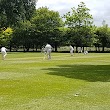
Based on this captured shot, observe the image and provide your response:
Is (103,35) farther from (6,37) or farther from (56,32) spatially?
(6,37)

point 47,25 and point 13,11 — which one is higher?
point 13,11

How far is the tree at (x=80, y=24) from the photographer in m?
112

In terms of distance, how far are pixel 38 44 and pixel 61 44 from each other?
8026 mm

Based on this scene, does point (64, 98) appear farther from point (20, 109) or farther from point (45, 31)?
point (45, 31)

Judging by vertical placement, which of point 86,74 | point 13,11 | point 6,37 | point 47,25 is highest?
point 13,11

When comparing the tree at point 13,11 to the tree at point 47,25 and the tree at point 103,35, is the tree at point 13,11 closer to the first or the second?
the tree at point 47,25

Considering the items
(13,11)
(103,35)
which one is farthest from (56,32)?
(13,11)

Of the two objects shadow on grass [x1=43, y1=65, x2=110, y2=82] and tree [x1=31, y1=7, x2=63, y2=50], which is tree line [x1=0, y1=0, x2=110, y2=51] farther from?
shadow on grass [x1=43, y1=65, x2=110, y2=82]

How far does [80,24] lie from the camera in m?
114

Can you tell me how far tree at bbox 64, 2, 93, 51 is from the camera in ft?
367

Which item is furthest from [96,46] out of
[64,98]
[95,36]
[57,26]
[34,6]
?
[64,98]

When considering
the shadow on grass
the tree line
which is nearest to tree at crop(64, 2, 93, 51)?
the tree line

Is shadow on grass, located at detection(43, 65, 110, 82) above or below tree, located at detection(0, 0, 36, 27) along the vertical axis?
below

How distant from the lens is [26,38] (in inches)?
4793
